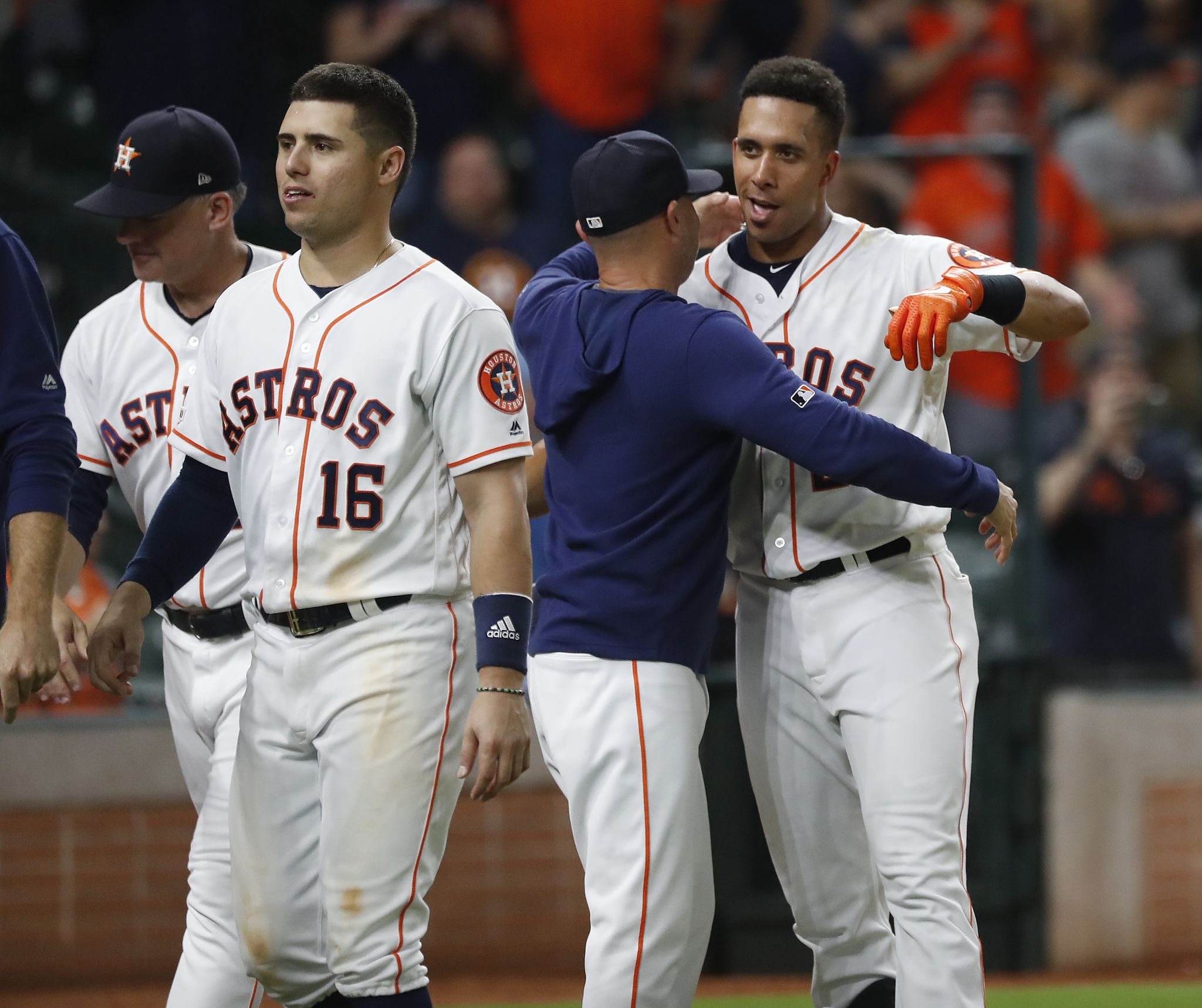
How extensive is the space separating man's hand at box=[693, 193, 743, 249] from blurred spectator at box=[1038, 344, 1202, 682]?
3.09 metres

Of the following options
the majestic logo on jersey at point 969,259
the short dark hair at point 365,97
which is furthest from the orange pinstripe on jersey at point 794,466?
the short dark hair at point 365,97

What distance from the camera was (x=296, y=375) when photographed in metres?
3.16

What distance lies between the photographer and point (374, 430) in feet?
10.2

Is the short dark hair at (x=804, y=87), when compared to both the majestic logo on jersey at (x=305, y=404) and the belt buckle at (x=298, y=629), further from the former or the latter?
the belt buckle at (x=298, y=629)

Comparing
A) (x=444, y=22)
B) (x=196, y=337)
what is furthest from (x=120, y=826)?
(x=444, y=22)

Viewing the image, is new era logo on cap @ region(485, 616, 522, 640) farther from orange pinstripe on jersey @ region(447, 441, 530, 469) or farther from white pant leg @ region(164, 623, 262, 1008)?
white pant leg @ region(164, 623, 262, 1008)

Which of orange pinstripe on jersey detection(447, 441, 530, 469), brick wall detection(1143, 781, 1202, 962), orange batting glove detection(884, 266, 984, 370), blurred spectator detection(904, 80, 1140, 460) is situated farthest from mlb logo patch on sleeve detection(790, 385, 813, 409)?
brick wall detection(1143, 781, 1202, 962)

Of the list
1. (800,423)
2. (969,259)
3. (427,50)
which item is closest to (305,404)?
(800,423)

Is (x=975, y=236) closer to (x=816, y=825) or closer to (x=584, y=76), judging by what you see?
(x=584, y=76)

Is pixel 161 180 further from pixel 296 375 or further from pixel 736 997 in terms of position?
pixel 736 997

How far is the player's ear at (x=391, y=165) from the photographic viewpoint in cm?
323

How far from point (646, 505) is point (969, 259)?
877 millimetres

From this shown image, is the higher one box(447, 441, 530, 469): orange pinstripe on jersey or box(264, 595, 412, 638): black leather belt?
box(447, 441, 530, 469): orange pinstripe on jersey

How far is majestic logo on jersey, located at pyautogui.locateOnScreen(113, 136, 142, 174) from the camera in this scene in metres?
3.90
